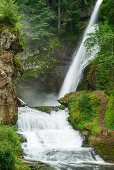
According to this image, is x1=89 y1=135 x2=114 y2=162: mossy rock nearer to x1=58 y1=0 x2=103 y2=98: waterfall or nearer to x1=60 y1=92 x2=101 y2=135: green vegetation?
x1=60 y1=92 x2=101 y2=135: green vegetation

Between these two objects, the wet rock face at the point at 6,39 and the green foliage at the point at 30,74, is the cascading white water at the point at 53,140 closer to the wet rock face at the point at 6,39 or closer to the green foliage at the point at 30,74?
the wet rock face at the point at 6,39

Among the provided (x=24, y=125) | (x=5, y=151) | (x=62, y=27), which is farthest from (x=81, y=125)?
(x=62, y=27)

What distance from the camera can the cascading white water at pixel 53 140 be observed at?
984cm

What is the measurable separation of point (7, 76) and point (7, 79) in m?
0.24

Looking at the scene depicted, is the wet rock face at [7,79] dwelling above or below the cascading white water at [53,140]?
above

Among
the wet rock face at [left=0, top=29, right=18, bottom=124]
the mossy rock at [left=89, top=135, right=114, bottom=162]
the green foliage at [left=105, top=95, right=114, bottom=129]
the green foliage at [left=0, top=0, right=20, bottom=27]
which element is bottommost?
the mossy rock at [left=89, top=135, right=114, bottom=162]

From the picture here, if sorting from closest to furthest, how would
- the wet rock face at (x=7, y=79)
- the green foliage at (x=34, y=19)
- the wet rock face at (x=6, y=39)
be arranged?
the wet rock face at (x=7, y=79)
the wet rock face at (x=6, y=39)
the green foliage at (x=34, y=19)

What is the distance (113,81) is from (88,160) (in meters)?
4.63

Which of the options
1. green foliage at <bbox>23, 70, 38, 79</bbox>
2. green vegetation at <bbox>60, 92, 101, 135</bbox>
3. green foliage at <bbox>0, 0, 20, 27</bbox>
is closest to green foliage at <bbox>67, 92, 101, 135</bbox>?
green vegetation at <bbox>60, 92, 101, 135</bbox>

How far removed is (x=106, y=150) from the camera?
35.6 feet

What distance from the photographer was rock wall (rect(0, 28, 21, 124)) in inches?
524

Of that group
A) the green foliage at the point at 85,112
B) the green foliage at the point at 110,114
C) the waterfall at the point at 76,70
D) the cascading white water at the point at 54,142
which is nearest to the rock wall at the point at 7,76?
the cascading white water at the point at 54,142

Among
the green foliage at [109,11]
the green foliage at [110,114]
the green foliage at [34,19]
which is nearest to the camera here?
the green foliage at [110,114]

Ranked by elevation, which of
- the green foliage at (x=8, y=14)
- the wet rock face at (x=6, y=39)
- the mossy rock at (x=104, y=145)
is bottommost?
the mossy rock at (x=104, y=145)
